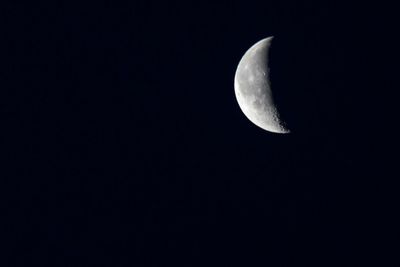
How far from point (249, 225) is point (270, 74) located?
5.27 meters

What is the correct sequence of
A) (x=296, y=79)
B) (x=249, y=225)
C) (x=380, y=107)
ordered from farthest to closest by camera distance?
(x=249, y=225) → (x=380, y=107) → (x=296, y=79)

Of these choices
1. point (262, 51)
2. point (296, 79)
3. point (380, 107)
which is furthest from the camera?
point (380, 107)

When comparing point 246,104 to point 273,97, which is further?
point 246,104

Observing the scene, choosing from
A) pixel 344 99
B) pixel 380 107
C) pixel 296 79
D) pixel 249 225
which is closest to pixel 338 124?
pixel 344 99

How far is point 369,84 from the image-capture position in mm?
5219

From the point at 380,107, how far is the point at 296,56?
1.87 metres

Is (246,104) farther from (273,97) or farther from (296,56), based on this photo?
(296,56)

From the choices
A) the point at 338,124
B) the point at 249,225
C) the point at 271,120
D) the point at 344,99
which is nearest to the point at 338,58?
the point at 344,99

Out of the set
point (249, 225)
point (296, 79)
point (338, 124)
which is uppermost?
point (296, 79)

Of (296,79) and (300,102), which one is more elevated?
(296,79)

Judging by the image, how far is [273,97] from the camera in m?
4.86

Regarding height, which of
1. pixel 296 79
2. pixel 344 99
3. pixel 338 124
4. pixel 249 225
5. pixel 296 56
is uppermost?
pixel 296 56

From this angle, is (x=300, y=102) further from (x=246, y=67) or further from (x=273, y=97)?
(x=246, y=67)

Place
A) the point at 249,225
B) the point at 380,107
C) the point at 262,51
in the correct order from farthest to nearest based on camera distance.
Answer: the point at 249,225
the point at 380,107
the point at 262,51
